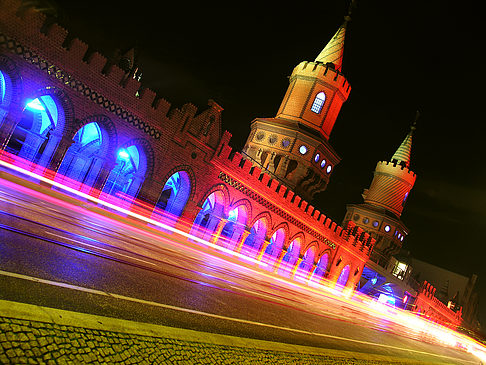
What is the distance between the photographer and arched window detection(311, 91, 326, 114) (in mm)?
30516

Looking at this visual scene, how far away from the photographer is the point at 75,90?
45.9ft

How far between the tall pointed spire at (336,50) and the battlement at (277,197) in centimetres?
1269

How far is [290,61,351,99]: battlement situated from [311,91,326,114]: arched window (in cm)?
117

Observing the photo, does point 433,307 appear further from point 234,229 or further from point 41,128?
point 41,128

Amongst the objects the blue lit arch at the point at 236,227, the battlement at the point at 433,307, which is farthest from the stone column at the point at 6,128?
the battlement at the point at 433,307

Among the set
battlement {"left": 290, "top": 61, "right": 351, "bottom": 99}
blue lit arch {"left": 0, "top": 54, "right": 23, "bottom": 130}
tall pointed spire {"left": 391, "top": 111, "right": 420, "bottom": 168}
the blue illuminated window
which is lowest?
blue lit arch {"left": 0, "top": 54, "right": 23, "bottom": 130}

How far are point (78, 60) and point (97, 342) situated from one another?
1335 centimetres

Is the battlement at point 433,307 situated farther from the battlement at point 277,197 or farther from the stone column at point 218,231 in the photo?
the stone column at point 218,231

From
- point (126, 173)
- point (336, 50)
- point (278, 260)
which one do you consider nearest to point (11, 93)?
point (126, 173)

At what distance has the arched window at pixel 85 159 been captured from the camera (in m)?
15.5

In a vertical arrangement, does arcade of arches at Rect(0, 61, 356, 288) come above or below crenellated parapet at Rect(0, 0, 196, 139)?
below

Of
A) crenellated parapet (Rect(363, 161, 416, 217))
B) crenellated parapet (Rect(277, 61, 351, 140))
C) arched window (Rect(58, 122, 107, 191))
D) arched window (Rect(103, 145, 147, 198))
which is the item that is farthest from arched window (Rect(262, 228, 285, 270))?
crenellated parapet (Rect(363, 161, 416, 217))

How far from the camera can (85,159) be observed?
55.2 ft

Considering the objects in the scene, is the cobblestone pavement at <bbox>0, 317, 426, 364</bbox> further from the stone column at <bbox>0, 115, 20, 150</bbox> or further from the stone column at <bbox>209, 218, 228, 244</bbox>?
the stone column at <bbox>209, 218, 228, 244</bbox>
